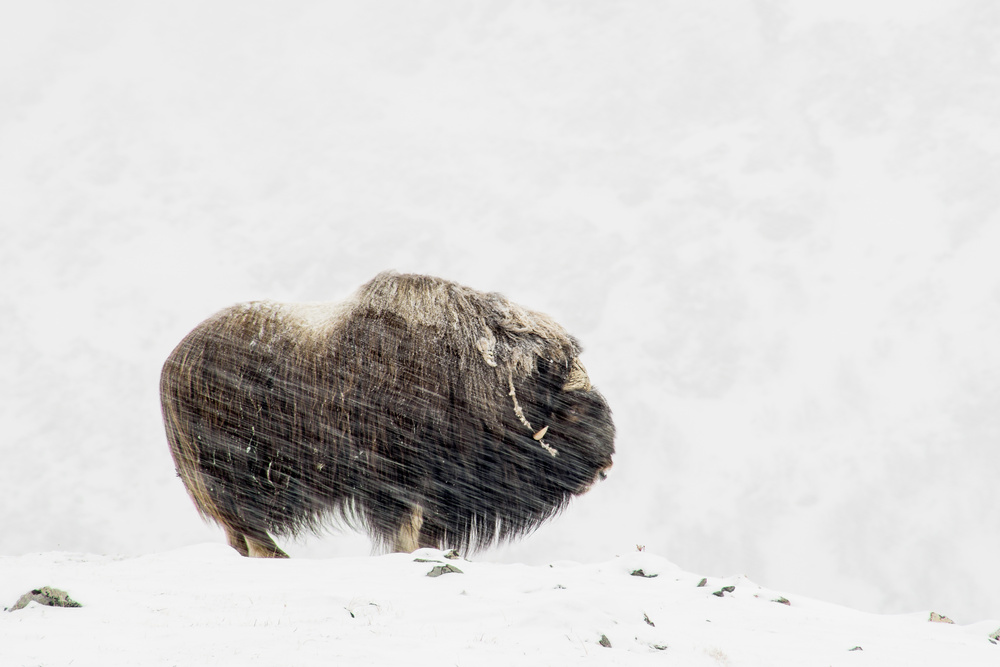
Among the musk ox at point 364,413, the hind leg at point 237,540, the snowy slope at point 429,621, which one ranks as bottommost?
the snowy slope at point 429,621

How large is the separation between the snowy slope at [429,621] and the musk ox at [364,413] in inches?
35.2

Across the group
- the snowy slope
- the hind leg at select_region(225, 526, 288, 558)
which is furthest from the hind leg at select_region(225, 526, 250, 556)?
the snowy slope

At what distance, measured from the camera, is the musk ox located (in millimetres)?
6480

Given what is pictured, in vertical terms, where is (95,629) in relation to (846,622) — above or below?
below

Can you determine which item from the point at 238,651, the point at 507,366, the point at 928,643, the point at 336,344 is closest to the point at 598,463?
the point at 507,366

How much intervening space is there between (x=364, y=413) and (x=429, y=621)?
2.80m

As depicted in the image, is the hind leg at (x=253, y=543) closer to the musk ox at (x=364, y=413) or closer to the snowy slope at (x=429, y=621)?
the musk ox at (x=364, y=413)

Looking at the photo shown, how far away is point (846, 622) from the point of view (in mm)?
5027

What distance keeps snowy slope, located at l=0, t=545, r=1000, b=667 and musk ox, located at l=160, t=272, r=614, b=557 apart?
89 centimetres

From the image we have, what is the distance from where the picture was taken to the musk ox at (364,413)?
6.48m

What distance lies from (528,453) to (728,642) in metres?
3.01

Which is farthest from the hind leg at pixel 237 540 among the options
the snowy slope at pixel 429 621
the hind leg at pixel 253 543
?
the snowy slope at pixel 429 621

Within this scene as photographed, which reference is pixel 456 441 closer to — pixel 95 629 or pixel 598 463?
pixel 598 463

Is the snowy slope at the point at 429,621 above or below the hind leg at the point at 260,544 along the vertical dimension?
below
